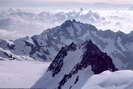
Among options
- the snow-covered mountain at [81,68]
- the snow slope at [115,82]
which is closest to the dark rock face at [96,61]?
the snow-covered mountain at [81,68]

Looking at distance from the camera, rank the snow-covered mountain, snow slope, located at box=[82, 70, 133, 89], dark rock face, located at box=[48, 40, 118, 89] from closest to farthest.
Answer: snow slope, located at box=[82, 70, 133, 89] → the snow-covered mountain → dark rock face, located at box=[48, 40, 118, 89]

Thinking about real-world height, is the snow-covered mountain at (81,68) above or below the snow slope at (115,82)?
below

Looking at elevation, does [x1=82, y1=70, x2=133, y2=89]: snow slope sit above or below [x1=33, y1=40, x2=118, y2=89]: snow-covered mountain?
above

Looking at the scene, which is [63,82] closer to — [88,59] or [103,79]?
[88,59]

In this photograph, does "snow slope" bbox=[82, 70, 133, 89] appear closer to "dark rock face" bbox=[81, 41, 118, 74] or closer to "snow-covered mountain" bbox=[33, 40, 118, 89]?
"snow-covered mountain" bbox=[33, 40, 118, 89]

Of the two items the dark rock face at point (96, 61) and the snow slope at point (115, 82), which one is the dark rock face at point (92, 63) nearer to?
the dark rock face at point (96, 61)

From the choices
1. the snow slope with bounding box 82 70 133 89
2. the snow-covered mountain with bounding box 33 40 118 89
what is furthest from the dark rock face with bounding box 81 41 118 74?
the snow slope with bounding box 82 70 133 89

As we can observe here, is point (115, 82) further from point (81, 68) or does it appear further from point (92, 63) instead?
point (81, 68)

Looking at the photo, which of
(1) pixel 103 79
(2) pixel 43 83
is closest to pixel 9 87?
(2) pixel 43 83

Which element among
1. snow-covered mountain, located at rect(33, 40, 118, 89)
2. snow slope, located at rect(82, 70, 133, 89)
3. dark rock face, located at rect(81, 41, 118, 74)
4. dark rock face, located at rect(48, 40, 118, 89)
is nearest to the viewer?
snow slope, located at rect(82, 70, 133, 89)

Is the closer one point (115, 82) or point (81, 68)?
point (115, 82)

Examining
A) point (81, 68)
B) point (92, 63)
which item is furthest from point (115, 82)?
point (81, 68)
